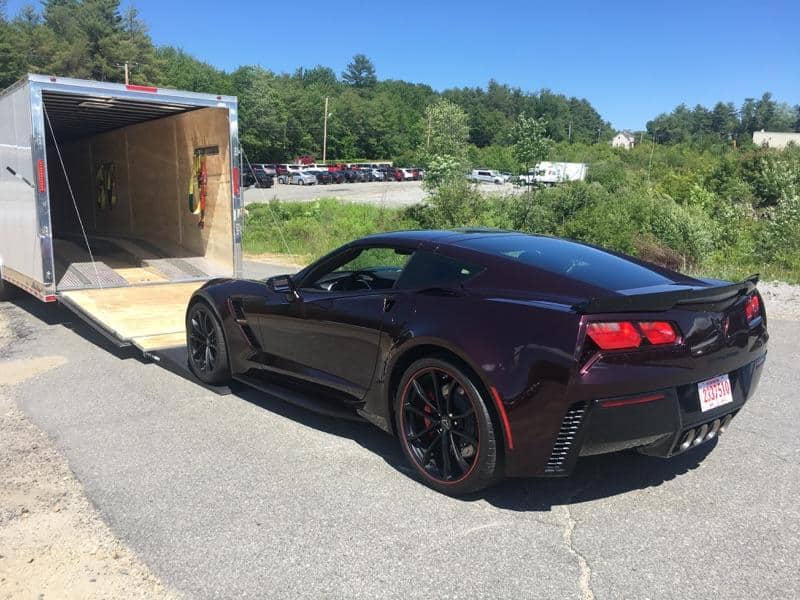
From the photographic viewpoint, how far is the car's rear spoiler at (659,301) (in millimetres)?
3131

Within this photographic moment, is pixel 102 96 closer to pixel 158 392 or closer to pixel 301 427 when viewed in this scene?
pixel 158 392

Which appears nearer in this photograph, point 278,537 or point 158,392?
point 278,537

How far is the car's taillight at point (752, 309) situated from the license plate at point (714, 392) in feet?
1.47

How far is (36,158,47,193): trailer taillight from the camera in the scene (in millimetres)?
7074

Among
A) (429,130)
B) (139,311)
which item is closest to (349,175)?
(429,130)

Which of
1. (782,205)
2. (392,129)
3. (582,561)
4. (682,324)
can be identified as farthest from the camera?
(392,129)

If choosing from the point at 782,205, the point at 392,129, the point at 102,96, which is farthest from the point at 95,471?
the point at 392,129

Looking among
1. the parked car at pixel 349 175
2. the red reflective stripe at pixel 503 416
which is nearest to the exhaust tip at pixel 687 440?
the red reflective stripe at pixel 503 416

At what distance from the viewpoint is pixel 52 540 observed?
3.28m

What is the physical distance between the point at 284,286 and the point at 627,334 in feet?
8.62

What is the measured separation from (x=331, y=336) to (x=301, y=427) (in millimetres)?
853

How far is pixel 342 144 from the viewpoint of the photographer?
106 meters

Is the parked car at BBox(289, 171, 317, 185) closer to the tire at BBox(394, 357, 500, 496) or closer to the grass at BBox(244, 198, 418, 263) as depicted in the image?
the grass at BBox(244, 198, 418, 263)

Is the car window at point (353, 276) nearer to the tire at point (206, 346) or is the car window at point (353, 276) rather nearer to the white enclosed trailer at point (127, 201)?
the tire at point (206, 346)
